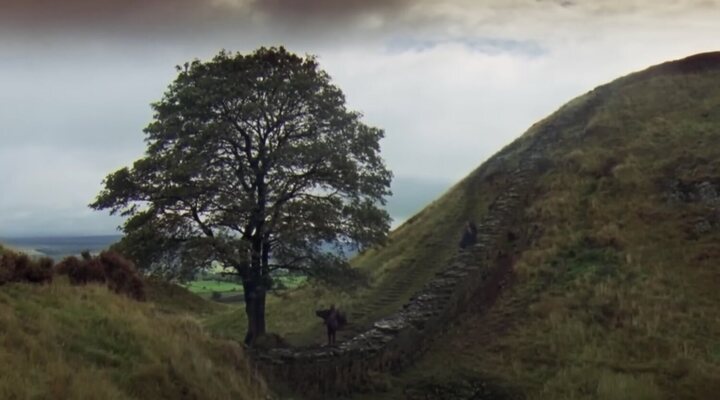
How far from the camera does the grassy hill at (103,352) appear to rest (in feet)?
36.4

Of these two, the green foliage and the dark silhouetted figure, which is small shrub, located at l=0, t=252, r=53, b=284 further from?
the dark silhouetted figure

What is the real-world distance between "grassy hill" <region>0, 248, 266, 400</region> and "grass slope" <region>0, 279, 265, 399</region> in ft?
0.06

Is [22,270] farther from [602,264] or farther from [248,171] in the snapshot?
[602,264]

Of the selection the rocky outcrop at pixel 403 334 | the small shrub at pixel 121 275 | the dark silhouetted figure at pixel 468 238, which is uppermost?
the dark silhouetted figure at pixel 468 238

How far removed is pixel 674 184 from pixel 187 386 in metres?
27.6

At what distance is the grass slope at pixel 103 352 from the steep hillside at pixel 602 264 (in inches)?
317

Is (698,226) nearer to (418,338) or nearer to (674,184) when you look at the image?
(674,184)

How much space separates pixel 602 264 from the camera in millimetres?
28250

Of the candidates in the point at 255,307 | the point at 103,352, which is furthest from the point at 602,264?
the point at 103,352

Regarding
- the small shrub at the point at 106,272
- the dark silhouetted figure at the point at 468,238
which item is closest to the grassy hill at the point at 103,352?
the small shrub at the point at 106,272

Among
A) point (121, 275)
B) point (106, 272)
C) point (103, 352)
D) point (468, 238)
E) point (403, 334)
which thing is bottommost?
point (403, 334)

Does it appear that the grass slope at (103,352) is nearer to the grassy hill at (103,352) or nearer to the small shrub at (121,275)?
the grassy hill at (103,352)

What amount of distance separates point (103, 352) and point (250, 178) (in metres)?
14.1

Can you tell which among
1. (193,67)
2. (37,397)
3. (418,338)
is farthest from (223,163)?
(37,397)
